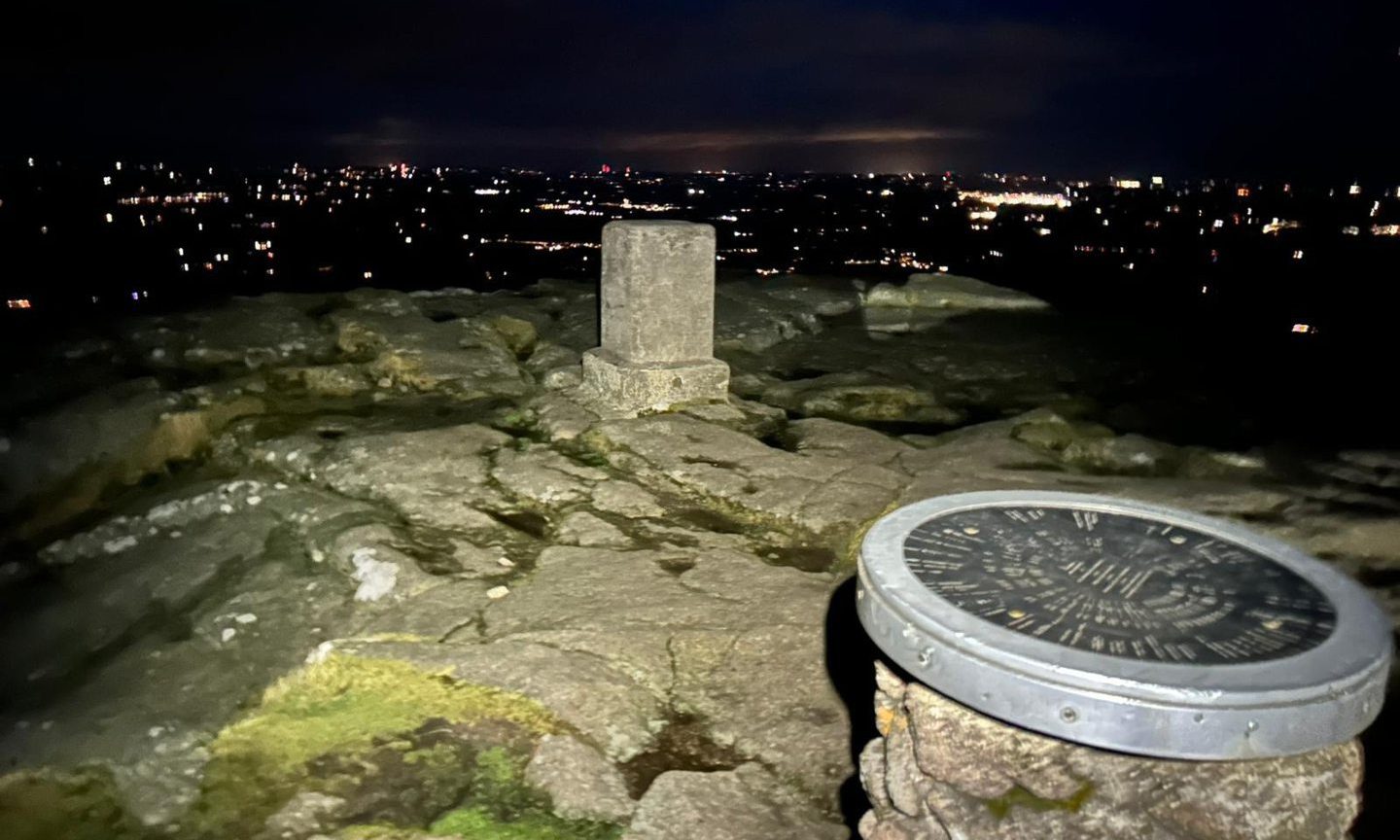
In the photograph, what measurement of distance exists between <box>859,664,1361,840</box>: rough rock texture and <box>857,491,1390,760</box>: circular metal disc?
108 mm

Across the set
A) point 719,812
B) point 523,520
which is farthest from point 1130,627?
point 523,520

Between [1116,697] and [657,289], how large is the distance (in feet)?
14.8

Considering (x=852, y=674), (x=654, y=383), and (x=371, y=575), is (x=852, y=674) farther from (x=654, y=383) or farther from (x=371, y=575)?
(x=654, y=383)

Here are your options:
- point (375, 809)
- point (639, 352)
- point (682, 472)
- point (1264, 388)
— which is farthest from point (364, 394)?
point (1264, 388)

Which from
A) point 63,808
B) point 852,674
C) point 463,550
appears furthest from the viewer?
point 463,550

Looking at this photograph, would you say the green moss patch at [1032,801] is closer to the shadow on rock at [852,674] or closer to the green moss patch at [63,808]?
the shadow on rock at [852,674]

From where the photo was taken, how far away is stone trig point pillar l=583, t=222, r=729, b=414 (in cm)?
577

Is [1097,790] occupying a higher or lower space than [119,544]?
higher

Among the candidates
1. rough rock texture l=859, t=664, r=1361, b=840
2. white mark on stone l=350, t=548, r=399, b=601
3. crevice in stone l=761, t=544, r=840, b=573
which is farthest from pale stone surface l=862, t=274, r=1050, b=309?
rough rock texture l=859, t=664, r=1361, b=840

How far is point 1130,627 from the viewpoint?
1.98 metres

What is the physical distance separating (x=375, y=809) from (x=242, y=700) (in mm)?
787

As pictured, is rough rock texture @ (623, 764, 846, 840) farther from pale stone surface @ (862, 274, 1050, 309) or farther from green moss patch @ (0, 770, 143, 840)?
pale stone surface @ (862, 274, 1050, 309)

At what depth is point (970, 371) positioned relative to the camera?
702 cm

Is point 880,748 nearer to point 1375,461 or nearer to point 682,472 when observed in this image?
point 682,472
